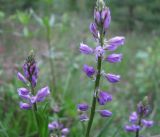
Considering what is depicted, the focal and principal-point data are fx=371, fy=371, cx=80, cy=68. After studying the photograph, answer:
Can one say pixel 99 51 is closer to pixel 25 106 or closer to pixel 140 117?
pixel 25 106

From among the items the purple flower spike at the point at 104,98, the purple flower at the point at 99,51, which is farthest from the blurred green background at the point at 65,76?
the purple flower at the point at 99,51

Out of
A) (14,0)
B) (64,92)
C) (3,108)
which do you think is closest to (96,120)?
(64,92)

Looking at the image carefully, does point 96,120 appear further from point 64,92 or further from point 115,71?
point 115,71

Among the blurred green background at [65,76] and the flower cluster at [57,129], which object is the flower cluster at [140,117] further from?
the flower cluster at [57,129]

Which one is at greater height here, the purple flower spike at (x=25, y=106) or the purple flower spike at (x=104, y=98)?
the purple flower spike at (x=104, y=98)

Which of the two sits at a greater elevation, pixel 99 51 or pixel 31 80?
pixel 99 51

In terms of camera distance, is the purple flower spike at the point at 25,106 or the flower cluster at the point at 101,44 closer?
the flower cluster at the point at 101,44

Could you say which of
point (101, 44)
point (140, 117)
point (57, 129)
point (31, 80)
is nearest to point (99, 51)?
point (101, 44)

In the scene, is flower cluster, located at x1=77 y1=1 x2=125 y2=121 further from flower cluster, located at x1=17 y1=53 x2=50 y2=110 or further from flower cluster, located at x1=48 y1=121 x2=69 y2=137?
flower cluster, located at x1=48 y1=121 x2=69 y2=137

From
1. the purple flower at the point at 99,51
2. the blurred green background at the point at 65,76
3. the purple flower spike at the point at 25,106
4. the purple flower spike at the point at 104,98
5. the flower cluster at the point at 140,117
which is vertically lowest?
the blurred green background at the point at 65,76

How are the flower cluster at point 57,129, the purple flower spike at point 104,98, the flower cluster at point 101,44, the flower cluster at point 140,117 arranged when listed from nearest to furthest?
1. the flower cluster at point 101,44
2. the purple flower spike at point 104,98
3. the flower cluster at point 140,117
4. the flower cluster at point 57,129

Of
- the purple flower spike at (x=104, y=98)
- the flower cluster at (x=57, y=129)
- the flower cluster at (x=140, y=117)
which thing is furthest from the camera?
the flower cluster at (x=57, y=129)
